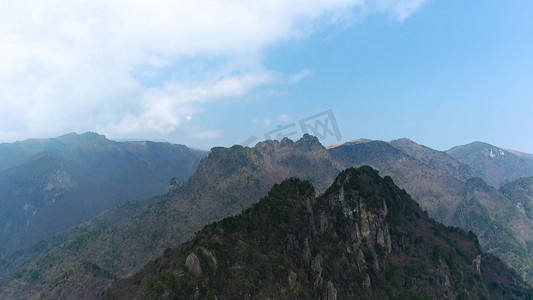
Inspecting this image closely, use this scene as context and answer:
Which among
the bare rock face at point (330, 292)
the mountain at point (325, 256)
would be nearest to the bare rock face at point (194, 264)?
the mountain at point (325, 256)

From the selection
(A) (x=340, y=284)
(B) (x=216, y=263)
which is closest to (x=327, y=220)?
(A) (x=340, y=284)

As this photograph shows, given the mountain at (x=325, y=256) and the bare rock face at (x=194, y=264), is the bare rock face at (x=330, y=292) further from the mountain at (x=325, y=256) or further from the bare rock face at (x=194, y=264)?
the bare rock face at (x=194, y=264)

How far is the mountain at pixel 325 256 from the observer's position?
78.9 m

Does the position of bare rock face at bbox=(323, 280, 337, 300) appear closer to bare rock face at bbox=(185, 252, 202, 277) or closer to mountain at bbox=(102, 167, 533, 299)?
mountain at bbox=(102, 167, 533, 299)

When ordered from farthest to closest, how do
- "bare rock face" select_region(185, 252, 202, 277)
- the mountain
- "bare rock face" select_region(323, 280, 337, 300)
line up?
"bare rock face" select_region(323, 280, 337, 300)
the mountain
"bare rock face" select_region(185, 252, 202, 277)

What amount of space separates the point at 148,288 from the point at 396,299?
77.9 metres

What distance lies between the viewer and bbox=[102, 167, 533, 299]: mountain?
78.9 m

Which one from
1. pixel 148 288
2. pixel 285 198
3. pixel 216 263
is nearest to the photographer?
pixel 148 288

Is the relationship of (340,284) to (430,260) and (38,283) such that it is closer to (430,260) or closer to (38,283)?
(430,260)

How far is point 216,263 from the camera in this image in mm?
79875

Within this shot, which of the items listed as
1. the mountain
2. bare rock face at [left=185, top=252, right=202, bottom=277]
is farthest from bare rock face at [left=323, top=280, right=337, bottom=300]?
bare rock face at [left=185, top=252, right=202, bottom=277]

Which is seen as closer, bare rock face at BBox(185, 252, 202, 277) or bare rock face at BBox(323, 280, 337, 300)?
bare rock face at BBox(185, 252, 202, 277)

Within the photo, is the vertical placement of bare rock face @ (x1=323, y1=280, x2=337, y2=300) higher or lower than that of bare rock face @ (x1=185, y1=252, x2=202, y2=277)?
lower

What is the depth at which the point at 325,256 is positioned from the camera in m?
105
